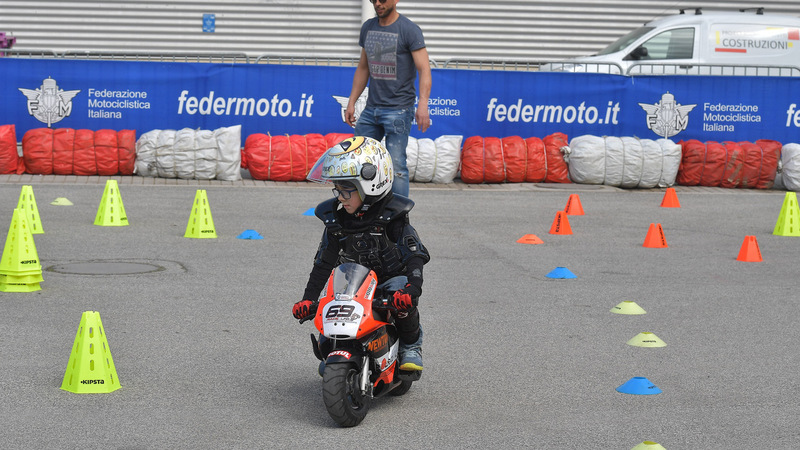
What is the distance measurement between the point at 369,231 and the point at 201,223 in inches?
229

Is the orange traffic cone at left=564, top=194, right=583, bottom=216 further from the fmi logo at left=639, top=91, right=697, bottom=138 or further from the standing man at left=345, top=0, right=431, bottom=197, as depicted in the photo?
the fmi logo at left=639, top=91, right=697, bottom=138

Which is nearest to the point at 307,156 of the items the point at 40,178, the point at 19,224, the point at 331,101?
the point at 331,101

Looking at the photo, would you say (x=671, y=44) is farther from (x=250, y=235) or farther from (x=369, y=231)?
(x=369, y=231)

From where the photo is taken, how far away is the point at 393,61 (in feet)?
33.7

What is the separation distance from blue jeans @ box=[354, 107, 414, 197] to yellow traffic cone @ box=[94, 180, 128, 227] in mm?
3002

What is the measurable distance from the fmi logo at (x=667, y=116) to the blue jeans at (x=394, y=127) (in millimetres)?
8885

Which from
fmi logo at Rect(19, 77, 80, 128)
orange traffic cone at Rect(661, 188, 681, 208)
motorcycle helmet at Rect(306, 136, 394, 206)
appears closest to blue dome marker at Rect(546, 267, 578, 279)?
motorcycle helmet at Rect(306, 136, 394, 206)

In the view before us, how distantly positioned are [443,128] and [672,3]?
34.6 ft

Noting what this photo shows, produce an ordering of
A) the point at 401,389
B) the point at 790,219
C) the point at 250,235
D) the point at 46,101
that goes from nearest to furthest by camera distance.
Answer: the point at 401,389
the point at 250,235
the point at 790,219
the point at 46,101

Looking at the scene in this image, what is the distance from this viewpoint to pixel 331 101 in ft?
58.0

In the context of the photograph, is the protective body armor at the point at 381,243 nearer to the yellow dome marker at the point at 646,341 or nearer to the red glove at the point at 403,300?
the red glove at the point at 403,300

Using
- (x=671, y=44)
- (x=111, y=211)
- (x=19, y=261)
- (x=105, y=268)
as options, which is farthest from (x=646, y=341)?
(x=671, y=44)

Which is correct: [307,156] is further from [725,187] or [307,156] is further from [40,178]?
[725,187]

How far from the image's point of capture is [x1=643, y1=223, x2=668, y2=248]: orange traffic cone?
454 inches
